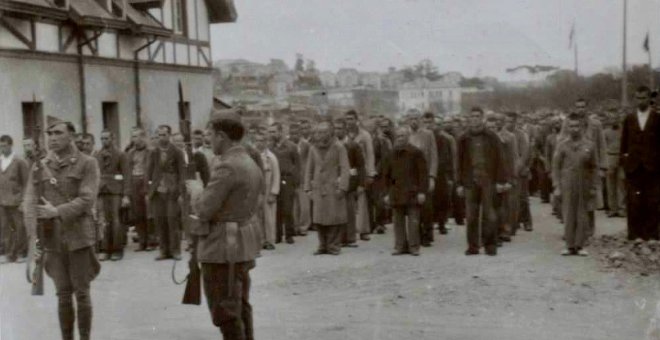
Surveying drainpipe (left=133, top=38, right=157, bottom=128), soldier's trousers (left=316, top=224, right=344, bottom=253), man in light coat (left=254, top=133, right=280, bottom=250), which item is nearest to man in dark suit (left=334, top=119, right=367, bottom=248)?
soldier's trousers (left=316, top=224, right=344, bottom=253)

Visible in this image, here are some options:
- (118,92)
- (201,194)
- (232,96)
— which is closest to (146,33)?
(118,92)

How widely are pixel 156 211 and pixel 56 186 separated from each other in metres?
6.35

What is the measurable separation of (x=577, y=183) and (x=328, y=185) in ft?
11.8

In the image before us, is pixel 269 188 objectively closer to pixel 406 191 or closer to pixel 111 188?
pixel 111 188

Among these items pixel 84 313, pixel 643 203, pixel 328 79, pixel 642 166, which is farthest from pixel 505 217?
pixel 328 79

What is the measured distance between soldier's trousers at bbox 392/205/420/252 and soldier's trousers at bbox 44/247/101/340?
6.37 m

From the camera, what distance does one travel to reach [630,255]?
1149 centimetres

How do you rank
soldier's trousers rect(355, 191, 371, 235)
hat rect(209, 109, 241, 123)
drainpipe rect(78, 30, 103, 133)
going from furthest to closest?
drainpipe rect(78, 30, 103, 133), soldier's trousers rect(355, 191, 371, 235), hat rect(209, 109, 241, 123)

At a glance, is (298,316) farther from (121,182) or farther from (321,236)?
(121,182)

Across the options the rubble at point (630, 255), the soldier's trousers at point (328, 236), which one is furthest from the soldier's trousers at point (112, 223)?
the rubble at point (630, 255)

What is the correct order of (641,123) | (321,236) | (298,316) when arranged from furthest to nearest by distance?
→ (321,236) < (641,123) < (298,316)

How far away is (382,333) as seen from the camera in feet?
26.6

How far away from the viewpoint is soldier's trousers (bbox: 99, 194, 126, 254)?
44.9 feet

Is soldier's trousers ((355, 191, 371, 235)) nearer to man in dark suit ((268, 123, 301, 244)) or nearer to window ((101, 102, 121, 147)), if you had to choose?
man in dark suit ((268, 123, 301, 244))
